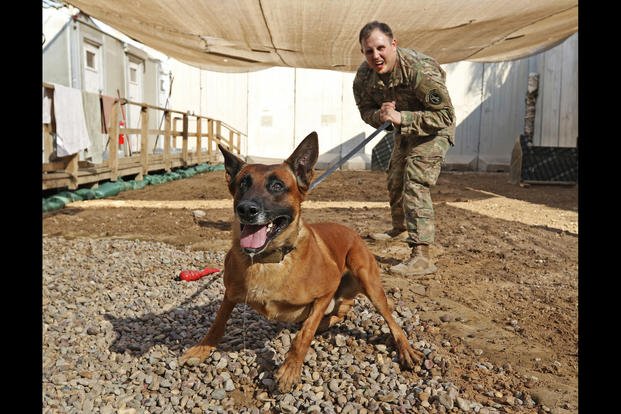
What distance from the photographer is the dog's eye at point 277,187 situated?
2.53 m

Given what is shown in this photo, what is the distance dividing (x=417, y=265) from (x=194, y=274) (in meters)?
2.10

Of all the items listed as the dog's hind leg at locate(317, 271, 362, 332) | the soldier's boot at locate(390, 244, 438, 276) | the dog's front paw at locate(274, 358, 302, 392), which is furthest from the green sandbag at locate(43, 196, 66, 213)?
the dog's front paw at locate(274, 358, 302, 392)

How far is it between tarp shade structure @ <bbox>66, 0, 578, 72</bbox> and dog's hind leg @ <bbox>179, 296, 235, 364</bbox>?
122 inches

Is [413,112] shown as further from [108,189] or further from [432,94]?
[108,189]

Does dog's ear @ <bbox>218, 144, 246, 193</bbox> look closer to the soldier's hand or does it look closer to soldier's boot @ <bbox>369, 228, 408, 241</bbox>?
the soldier's hand

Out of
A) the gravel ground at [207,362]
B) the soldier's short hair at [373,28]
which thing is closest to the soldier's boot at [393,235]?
the gravel ground at [207,362]

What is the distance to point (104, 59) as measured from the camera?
12.6 m

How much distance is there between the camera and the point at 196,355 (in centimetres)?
279

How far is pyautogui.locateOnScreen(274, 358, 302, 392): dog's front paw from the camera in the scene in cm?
246

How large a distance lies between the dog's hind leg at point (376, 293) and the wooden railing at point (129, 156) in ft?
13.5

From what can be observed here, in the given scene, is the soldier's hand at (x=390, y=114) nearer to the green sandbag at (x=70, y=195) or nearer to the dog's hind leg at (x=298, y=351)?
the dog's hind leg at (x=298, y=351)

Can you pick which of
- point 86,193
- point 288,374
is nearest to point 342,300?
point 288,374

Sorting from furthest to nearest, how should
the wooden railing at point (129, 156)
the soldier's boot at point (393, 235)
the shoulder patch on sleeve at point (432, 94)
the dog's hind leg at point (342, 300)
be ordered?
the wooden railing at point (129, 156)
the soldier's boot at point (393, 235)
the shoulder patch on sleeve at point (432, 94)
the dog's hind leg at point (342, 300)

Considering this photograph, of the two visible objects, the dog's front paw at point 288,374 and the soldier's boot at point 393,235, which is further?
the soldier's boot at point 393,235
